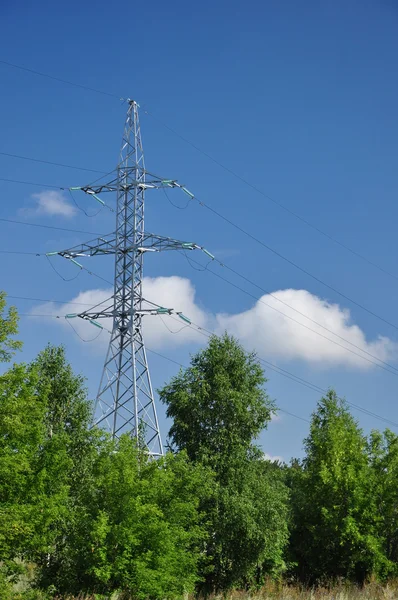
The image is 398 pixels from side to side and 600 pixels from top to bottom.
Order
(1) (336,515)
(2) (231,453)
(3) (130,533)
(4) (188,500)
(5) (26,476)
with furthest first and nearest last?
(1) (336,515) < (2) (231,453) < (4) (188,500) < (5) (26,476) < (3) (130,533)

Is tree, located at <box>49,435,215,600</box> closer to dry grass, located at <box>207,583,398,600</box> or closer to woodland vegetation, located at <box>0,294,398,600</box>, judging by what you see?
woodland vegetation, located at <box>0,294,398,600</box>

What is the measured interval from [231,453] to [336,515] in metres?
9.79

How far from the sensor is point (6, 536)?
2788cm

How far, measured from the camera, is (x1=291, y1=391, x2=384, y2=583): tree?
151ft

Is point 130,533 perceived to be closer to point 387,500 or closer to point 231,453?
point 231,453

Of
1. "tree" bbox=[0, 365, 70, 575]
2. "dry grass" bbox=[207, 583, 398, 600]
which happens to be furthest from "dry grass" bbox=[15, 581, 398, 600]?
"tree" bbox=[0, 365, 70, 575]

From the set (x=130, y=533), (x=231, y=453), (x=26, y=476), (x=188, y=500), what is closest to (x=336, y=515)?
(x=231, y=453)

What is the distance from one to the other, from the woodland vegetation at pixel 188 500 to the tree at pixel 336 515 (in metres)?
0.10

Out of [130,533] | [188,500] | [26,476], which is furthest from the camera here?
[188,500]

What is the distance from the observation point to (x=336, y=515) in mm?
47562

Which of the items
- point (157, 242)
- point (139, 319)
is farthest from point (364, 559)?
point (157, 242)

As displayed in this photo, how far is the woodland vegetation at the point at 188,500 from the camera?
3077 centimetres

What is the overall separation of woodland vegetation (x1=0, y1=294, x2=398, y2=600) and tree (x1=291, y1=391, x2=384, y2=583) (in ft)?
0.34

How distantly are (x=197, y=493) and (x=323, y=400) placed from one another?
96.5 feet
